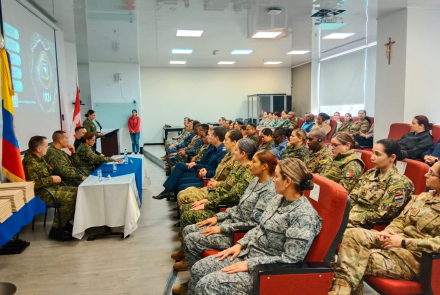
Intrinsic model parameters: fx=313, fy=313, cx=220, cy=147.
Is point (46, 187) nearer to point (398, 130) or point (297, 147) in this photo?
point (297, 147)

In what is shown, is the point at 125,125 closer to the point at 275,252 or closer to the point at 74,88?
the point at 74,88

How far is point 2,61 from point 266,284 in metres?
3.35

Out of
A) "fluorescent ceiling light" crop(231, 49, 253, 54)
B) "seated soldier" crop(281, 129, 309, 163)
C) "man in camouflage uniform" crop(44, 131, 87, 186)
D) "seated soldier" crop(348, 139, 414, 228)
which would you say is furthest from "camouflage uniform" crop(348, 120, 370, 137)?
"man in camouflage uniform" crop(44, 131, 87, 186)

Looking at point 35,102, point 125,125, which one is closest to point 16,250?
point 35,102

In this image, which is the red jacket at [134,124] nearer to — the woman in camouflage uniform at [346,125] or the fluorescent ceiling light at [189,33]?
the fluorescent ceiling light at [189,33]

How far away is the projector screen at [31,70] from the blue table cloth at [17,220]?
135 centimetres

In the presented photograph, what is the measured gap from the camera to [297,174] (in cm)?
180

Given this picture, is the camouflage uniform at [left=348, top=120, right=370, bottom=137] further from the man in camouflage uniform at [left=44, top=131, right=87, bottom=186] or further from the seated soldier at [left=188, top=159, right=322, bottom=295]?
the seated soldier at [left=188, top=159, right=322, bottom=295]

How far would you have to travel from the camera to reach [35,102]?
4699 millimetres

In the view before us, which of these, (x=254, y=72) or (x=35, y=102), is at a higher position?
(x=254, y=72)

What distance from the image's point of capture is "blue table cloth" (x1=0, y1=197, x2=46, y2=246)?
7.95ft

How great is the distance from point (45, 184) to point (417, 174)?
12.0 ft

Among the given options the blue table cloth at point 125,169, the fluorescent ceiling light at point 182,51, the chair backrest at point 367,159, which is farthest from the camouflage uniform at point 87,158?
the fluorescent ceiling light at point 182,51

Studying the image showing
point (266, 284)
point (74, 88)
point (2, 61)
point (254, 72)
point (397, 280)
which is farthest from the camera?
point (254, 72)
